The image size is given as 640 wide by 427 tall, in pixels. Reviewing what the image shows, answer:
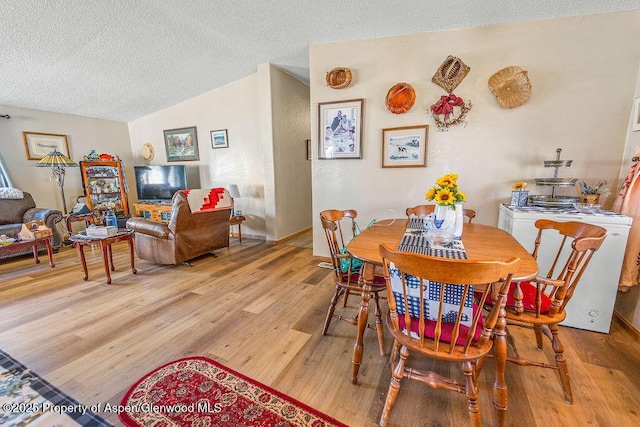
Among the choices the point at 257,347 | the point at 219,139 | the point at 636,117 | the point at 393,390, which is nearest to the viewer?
the point at 393,390

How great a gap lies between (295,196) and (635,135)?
13.1 feet

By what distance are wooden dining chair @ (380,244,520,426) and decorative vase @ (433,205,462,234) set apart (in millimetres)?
479

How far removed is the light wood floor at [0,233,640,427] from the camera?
1345 millimetres

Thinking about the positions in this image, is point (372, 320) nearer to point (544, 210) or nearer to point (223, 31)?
point (544, 210)

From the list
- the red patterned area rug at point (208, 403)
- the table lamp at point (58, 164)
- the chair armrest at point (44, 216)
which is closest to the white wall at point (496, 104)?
the red patterned area rug at point (208, 403)

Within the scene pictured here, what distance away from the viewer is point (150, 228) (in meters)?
3.13

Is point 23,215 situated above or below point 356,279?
A: above

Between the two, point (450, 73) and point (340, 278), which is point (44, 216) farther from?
point (450, 73)

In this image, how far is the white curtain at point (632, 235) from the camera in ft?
6.03

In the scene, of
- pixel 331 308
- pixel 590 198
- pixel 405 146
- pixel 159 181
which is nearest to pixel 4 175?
pixel 159 181

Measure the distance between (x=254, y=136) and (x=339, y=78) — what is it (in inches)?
74.3

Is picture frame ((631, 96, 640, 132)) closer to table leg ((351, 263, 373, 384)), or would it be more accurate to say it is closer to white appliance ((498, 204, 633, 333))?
white appliance ((498, 204, 633, 333))

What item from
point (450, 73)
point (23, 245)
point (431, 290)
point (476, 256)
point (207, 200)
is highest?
point (450, 73)

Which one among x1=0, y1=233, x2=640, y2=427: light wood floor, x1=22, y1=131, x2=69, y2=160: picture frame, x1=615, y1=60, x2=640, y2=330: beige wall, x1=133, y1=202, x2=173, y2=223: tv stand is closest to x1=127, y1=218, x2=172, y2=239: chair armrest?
x1=0, y1=233, x2=640, y2=427: light wood floor
